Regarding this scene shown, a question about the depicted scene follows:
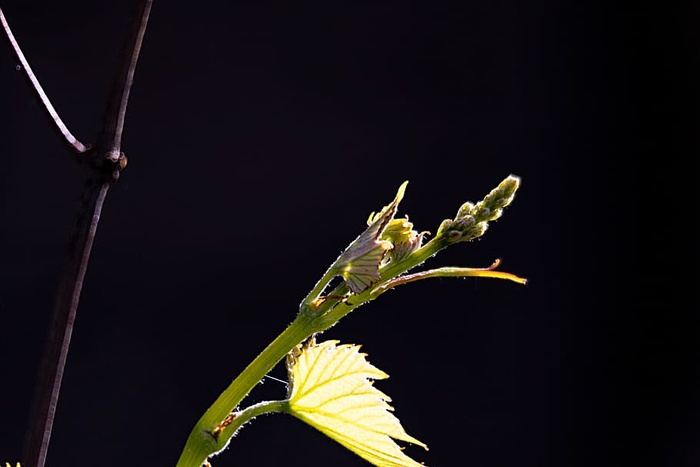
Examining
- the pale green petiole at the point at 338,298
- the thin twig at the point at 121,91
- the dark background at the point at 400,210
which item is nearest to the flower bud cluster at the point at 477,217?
the pale green petiole at the point at 338,298

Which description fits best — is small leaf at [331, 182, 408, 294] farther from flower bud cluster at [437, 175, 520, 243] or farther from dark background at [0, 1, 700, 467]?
dark background at [0, 1, 700, 467]

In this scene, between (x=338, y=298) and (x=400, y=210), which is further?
(x=400, y=210)

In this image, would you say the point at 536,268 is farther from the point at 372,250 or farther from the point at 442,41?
the point at 372,250

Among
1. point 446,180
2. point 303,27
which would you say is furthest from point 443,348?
point 303,27

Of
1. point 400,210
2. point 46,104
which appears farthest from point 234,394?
point 400,210

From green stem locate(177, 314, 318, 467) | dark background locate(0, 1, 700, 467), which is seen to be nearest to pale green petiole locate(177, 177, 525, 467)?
green stem locate(177, 314, 318, 467)

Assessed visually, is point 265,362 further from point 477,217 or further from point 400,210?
point 400,210

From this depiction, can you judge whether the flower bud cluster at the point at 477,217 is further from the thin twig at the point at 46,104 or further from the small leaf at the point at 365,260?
the thin twig at the point at 46,104
